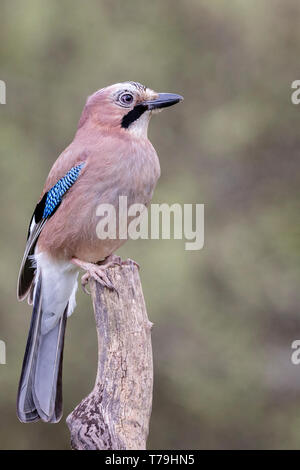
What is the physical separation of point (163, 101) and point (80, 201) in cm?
83

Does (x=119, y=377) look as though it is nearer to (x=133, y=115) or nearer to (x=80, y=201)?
(x=80, y=201)

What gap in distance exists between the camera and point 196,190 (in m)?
9.10

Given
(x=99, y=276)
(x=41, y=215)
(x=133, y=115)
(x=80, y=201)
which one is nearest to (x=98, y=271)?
(x=99, y=276)

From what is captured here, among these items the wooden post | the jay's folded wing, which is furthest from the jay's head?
the wooden post

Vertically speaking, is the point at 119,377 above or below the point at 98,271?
below

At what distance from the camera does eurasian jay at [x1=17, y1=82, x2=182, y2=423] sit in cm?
550

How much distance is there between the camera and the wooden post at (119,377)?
467cm

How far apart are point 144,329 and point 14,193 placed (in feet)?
14.4

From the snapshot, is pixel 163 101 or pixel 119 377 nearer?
pixel 119 377

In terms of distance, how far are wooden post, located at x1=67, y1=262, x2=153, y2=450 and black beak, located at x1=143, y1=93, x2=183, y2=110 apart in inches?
43.7

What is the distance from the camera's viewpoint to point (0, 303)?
8.66m

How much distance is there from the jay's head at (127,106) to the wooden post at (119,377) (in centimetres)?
103

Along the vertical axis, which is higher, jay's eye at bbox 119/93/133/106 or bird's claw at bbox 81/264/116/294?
jay's eye at bbox 119/93/133/106

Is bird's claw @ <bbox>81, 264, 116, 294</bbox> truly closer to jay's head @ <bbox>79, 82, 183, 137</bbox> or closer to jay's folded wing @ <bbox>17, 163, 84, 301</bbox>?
jay's folded wing @ <bbox>17, 163, 84, 301</bbox>
